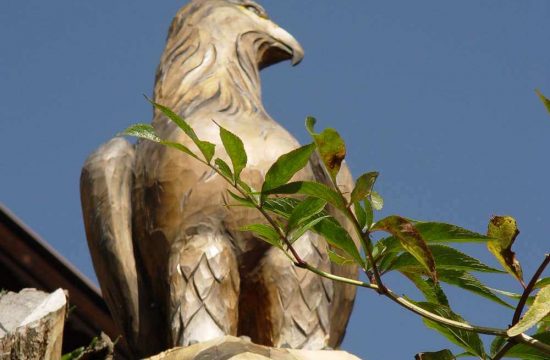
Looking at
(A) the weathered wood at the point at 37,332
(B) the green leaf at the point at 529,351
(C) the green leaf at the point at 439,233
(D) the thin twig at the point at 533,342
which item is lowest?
(A) the weathered wood at the point at 37,332

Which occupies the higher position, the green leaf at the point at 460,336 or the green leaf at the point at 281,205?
the green leaf at the point at 281,205

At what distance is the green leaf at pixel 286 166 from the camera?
1.46m

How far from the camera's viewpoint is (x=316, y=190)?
4.68 feet

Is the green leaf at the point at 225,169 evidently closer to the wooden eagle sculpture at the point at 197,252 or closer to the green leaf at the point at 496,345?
the green leaf at the point at 496,345

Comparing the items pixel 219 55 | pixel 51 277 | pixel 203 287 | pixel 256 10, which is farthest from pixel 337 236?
pixel 51 277

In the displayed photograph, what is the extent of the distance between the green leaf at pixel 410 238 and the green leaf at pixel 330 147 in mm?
73

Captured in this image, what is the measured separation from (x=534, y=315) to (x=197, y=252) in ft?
7.27

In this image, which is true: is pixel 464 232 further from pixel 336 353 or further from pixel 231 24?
pixel 231 24

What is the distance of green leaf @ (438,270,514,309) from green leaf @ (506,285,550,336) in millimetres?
152

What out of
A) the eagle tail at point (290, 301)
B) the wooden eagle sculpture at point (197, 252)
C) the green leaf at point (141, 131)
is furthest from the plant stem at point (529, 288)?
the eagle tail at point (290, 301)

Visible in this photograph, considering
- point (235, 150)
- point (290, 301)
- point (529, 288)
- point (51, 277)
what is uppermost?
point (235, 150)

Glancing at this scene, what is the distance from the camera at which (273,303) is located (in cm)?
352

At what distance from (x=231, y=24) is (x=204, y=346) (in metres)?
1.64

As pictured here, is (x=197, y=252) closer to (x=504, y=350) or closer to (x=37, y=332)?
(x=37, y=332)
